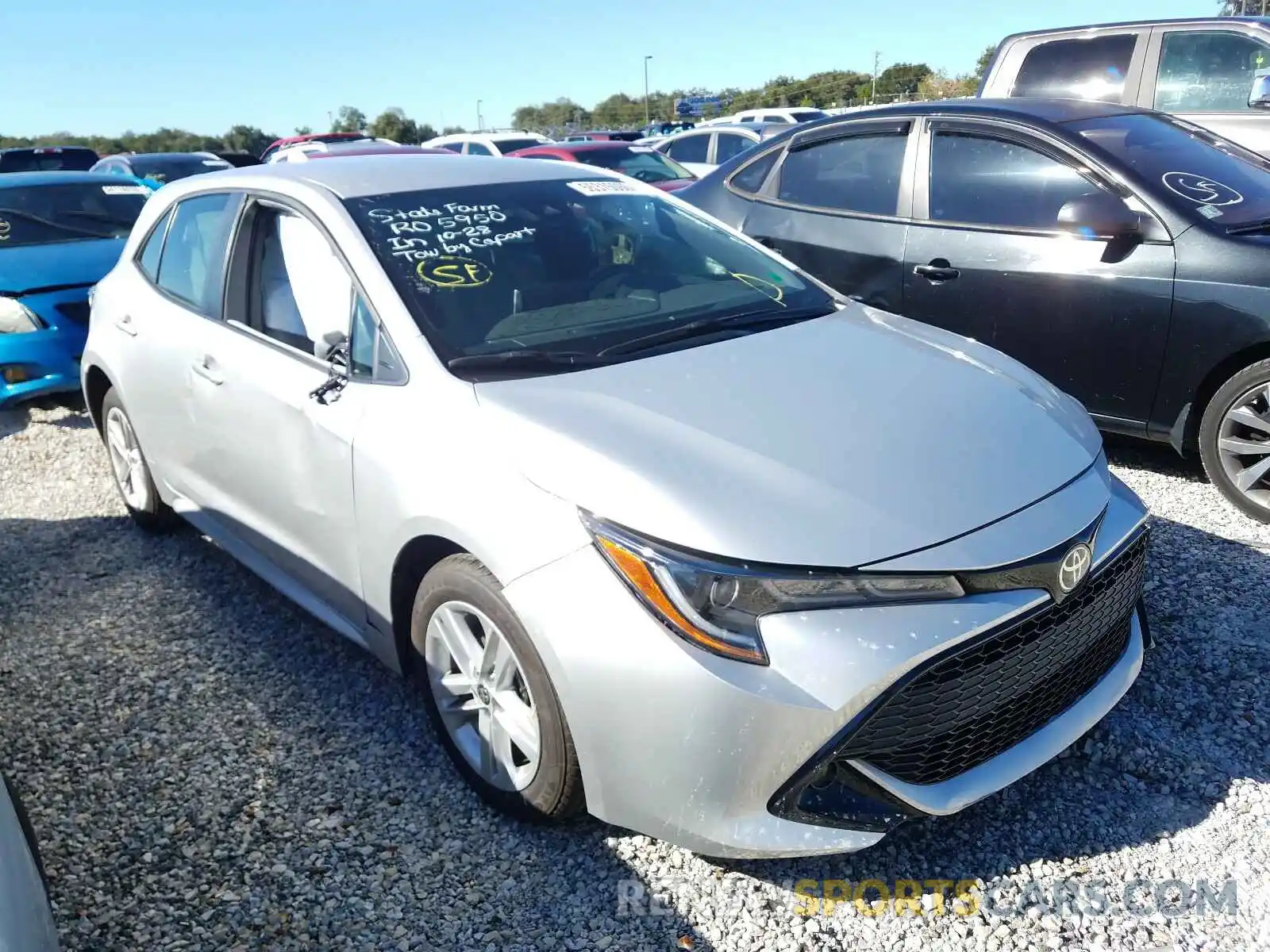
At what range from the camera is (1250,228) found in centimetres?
420

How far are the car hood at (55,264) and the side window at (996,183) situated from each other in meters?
5.04

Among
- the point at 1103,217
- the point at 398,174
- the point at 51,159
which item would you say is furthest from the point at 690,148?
the point at 398,174

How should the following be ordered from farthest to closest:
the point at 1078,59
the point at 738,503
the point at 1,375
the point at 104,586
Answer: the point at 1078,59
the point at 1,375
the point at 104,586
the point at 738,503

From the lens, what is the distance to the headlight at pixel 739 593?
6.86 feet

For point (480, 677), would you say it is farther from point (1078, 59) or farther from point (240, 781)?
point (1078, 59)

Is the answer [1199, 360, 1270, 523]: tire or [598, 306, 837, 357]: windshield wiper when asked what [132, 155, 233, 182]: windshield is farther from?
[1199, 360, 1270, 523]: tire

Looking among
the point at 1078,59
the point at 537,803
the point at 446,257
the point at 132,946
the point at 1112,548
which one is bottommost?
the point at 132,946

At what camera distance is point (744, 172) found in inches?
232

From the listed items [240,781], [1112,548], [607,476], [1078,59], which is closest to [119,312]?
[240,781]

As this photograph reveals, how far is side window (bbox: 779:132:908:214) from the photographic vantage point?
513cm

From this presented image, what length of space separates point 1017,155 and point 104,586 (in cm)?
435

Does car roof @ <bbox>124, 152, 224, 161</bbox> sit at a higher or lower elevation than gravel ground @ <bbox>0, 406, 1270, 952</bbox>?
higher

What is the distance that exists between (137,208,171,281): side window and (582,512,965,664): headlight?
9.76ft

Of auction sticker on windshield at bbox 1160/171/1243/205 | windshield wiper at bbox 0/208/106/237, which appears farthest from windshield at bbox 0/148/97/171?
auction sticker on windshield at bbox 1160/171/1243/205
